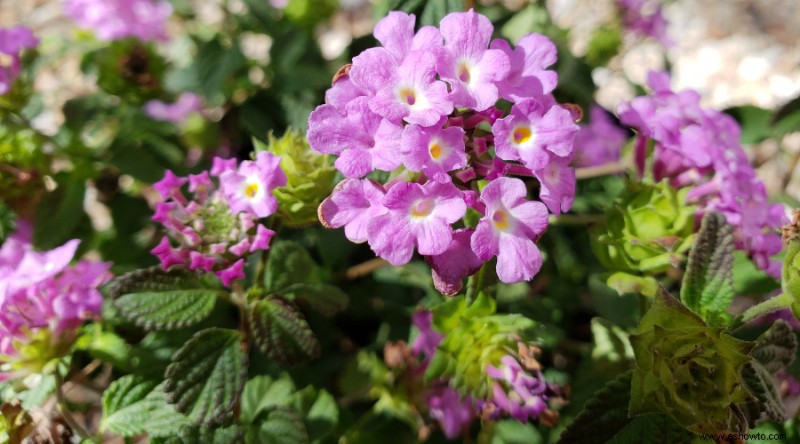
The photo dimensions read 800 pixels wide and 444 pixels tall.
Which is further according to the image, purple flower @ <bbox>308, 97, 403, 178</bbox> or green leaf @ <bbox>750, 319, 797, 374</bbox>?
green leaf @ <bbox>750, 319, 797, 374</bbox>

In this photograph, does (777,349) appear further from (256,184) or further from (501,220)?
(256,184)

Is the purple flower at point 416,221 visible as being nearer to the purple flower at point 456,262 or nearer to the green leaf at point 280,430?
the purple flower at point 456,262

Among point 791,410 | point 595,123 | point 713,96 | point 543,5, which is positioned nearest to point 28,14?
point 543,5

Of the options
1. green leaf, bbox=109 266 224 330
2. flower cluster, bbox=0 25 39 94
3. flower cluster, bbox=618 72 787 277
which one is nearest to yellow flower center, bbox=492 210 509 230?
flower cluster, bbox=618 72 787 277

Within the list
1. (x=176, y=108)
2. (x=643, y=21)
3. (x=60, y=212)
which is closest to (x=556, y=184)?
(x=60, y=212)

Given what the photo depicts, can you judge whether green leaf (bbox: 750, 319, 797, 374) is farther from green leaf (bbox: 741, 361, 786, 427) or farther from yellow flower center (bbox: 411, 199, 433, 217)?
yellow flower center (bbox: 411, 199, 433, 217)

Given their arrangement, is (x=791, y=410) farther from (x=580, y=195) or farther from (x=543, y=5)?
(x=543, y=5)

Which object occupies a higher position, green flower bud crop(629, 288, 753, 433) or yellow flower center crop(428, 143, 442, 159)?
yellow flower center crop(428, 143, 442, 159)
